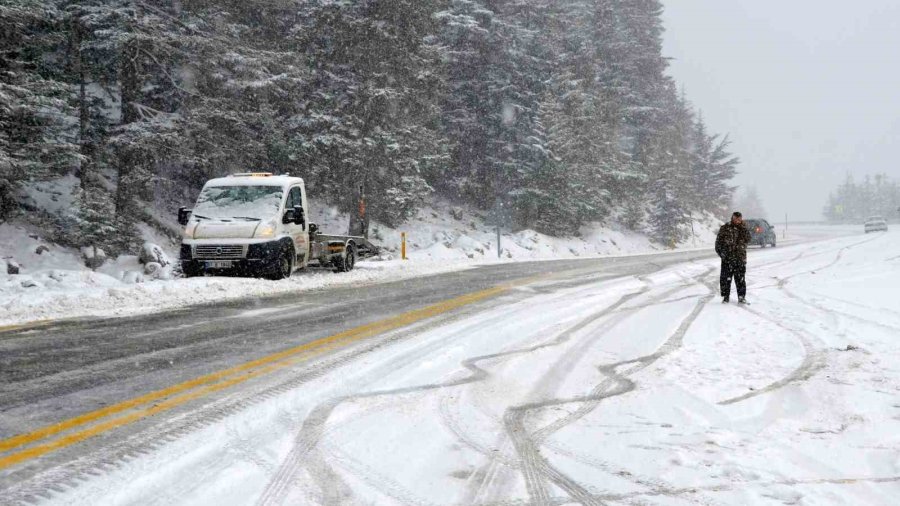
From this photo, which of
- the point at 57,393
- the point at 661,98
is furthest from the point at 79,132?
the point at 661,98

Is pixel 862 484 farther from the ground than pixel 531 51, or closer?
closer

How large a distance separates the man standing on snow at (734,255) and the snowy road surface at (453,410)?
2087 millimetres

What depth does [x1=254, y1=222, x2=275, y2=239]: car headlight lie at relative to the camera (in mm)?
12859

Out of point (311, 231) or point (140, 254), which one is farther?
point (140, 254)

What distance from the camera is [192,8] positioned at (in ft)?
65.0

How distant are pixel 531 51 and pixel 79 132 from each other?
2274cm

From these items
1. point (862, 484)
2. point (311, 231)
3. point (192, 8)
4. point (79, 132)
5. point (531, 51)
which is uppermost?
point (531, 51)

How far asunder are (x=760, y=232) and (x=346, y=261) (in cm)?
2380

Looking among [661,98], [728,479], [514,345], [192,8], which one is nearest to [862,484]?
[728,479]

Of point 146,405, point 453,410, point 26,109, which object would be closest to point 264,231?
point 26,109

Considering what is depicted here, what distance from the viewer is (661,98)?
48.7 m

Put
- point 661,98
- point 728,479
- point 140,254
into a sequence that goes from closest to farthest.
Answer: point 728,479
point 140,254
point 661,98

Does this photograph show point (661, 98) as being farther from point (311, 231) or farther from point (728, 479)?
point (728, 479)

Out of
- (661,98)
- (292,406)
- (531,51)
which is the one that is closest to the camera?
(292,406)
